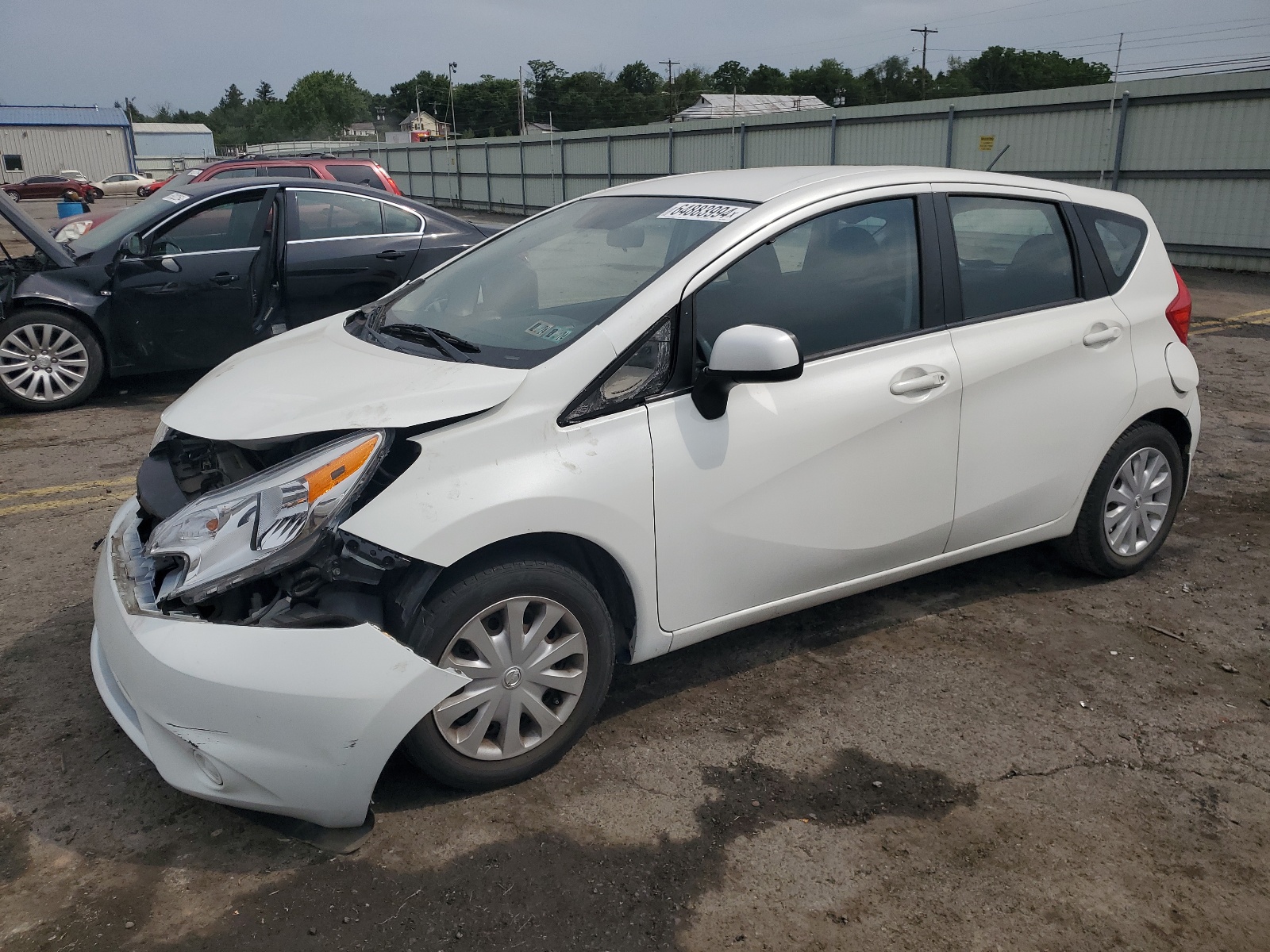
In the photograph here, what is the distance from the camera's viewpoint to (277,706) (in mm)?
2426

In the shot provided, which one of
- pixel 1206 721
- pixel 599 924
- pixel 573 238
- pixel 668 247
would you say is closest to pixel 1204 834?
pixel 1206 721

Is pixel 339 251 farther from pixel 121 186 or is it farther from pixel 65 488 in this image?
pixel 121 186

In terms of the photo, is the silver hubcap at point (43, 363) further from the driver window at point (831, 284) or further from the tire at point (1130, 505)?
the tire at point (1130, 505)

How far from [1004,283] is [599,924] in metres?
2.69

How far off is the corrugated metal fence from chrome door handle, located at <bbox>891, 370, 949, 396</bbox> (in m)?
14.2

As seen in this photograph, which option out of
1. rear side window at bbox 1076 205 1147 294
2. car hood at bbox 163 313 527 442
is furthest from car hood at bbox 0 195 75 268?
rear side window at bbox 1076 205 1147 294

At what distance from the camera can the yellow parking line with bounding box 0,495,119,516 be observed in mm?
5273

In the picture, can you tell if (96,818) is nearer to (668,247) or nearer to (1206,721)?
(668,247)

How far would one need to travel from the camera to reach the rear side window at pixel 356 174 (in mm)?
12562

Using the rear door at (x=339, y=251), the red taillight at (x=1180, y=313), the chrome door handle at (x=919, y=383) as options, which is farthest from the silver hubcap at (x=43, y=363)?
the red taillight at (x=1180, y=313)

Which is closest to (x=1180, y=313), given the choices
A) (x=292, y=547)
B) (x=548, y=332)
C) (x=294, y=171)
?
(x=548, y=332)

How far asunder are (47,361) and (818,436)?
6268 millimetres

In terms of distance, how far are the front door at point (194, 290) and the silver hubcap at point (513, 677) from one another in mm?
5105

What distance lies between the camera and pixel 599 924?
238 centimetres
